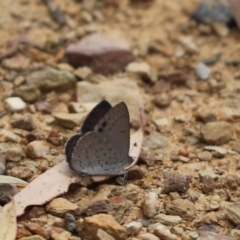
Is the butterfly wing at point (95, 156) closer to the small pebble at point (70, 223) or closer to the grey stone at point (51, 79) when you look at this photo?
the small pebble at point (70, 223)

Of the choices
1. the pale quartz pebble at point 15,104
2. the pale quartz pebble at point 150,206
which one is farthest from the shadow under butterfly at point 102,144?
the pale quartz pebble at point 15,104

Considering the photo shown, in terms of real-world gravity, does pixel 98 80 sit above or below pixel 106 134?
below

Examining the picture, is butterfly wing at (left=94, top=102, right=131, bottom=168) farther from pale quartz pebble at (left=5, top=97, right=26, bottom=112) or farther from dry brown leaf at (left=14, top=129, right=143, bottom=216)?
pale quartz pebble at (left=5, top=97, right=26, bottom=112)

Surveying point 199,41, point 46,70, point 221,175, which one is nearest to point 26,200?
point 221,175

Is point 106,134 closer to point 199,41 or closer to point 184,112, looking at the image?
point 184,112

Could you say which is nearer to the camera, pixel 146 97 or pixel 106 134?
pixel 106 134

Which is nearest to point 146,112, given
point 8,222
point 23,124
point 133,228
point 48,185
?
point 23,124

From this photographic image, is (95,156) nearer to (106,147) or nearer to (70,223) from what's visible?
(106,147)
